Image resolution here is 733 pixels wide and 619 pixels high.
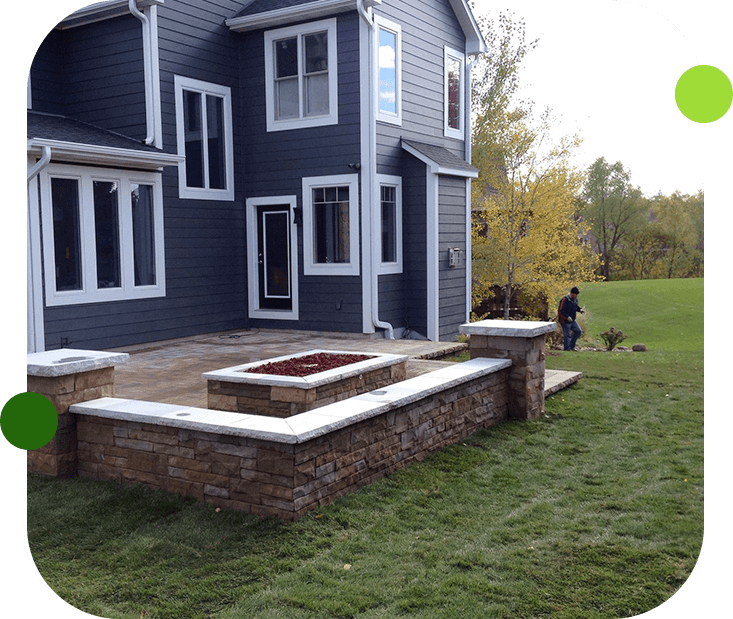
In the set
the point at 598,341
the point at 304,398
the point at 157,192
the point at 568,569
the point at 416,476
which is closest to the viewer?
the point at 568,569

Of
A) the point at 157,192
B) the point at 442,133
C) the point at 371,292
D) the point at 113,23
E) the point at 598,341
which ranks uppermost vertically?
the point at 113,23

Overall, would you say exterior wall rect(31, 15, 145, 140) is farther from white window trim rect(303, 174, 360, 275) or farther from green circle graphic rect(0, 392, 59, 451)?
green circle graphic rect(0, 392, 59, 451)

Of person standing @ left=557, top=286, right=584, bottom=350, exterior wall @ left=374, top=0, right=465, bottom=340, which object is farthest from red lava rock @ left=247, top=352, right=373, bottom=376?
Answer: person standing @ left=557, top=286, right=584, bottom=350

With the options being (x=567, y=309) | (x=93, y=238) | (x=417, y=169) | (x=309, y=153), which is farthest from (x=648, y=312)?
(x=93, y=238)

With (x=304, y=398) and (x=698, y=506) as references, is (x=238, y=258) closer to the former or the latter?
(x=304, y=398)

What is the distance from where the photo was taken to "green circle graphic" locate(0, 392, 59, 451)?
2.24 m

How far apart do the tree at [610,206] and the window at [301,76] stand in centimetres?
1908

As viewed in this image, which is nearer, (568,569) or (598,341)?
(568,569)

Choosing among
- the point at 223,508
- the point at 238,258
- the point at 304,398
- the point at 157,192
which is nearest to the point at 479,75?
the point at 238,258

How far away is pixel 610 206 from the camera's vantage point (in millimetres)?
29766

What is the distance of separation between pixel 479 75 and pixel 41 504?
18508 mm

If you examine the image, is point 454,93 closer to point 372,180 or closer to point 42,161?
point 372,180

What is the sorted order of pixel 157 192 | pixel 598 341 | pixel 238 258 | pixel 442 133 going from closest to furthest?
pixel 157 192, pixel 238 258, pixel 442 133, pixel 598 341
